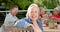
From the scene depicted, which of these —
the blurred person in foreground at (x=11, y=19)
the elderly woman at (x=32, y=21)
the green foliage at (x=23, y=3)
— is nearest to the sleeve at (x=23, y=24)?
the elderly woman at (x=32, y=21)

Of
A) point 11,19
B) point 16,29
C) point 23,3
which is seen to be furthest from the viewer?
point 23,3

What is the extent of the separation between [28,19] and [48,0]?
600 cm

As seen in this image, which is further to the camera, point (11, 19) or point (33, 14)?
point (11, 19)

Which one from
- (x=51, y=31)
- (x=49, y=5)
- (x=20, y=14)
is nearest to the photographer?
(x=51, y=31)

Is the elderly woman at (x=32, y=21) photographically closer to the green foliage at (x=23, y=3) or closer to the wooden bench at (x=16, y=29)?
the wooden bench at (x=16, y=29)

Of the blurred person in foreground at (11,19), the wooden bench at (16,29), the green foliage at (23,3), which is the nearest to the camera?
the wooden bench at (16,29)

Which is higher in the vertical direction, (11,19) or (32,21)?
(32,21)

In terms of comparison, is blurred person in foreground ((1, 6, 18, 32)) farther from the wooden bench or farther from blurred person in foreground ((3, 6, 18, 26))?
the wooden bench

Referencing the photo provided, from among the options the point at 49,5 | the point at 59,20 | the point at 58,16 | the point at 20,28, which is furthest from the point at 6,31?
the point at 49,5

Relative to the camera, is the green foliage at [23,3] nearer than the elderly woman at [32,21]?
No

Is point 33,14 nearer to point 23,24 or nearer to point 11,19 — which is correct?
point 23,24

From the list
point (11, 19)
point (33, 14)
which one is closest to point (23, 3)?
point (11, 19)

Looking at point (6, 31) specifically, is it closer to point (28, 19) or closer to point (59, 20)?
point (28, 19)

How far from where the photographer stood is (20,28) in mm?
2279
